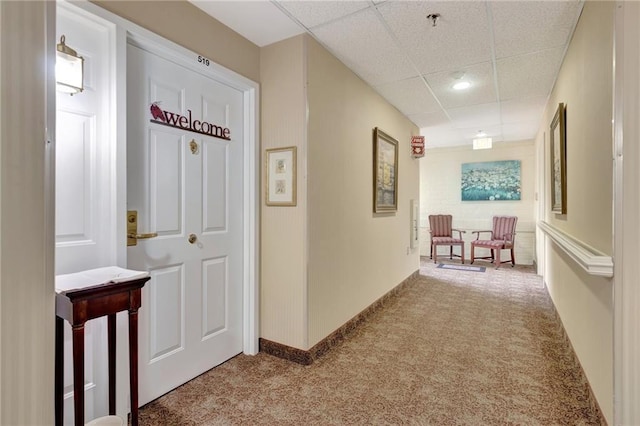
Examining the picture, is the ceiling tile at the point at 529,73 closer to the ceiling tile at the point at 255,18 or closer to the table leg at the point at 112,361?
the ceiling tile at the point at 255,18

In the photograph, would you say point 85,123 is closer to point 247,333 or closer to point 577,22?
point 247,333

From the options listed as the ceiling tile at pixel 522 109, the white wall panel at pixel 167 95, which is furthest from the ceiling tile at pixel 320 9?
the ceiling tile at pixel 522 109

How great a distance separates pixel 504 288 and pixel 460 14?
3759mm

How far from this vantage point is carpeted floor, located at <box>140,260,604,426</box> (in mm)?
1790

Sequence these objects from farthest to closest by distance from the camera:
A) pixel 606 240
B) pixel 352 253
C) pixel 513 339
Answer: pixel 352 253 → pixel 513 339 → pixel 606 240

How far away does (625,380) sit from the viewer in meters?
1.04

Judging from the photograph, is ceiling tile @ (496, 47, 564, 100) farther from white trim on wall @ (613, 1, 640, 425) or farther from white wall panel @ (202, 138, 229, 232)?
white wall panel @ (202, 138, 229, 232)

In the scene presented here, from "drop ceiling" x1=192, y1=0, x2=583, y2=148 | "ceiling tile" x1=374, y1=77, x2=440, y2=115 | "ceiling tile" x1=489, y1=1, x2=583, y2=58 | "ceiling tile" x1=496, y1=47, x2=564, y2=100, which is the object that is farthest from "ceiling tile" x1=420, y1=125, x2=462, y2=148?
"ceiling tile" x1=489, y1=1, x2=583, y2=58

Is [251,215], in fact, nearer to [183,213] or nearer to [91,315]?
[183,213]

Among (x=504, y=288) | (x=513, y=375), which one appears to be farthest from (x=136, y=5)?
(x=504, y=288)

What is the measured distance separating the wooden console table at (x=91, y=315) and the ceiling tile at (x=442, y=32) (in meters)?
2.21

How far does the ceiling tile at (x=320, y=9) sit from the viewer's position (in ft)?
6.64

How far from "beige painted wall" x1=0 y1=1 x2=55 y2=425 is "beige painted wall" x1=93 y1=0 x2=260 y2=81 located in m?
1.21

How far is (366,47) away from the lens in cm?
260
